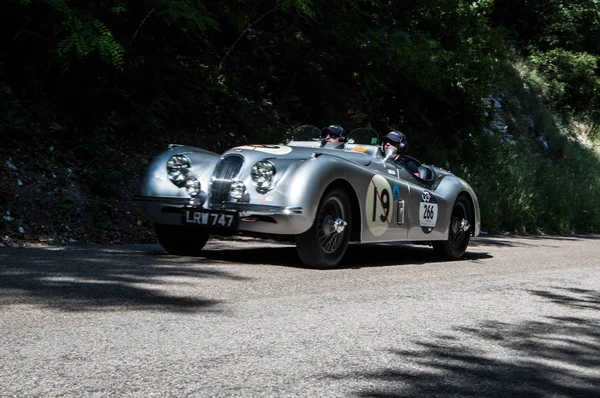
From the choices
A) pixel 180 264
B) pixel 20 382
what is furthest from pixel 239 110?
pixel 20 382

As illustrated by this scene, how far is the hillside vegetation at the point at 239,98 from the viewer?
10828 millimetres

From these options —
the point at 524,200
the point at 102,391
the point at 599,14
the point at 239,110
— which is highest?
the point at 599,14

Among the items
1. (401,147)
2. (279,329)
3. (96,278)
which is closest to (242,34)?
(401,147)

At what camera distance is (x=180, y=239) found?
8547mm

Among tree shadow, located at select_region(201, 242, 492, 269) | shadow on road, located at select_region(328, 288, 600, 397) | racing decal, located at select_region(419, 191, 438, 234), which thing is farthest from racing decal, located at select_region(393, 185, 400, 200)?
shadow on road, located at select_region(328, 288, 600, 397)

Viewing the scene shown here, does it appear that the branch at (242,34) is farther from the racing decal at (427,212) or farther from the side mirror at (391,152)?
the racing decal at (427,212)

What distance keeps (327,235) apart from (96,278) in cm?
234

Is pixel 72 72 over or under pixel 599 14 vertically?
under

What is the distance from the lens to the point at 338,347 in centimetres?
456

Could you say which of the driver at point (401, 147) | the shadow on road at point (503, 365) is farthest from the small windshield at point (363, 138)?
the shadow on road at point (503, 365)

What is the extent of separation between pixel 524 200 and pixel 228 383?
16.0 metres

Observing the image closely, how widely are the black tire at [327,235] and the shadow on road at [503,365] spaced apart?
97.2 inches

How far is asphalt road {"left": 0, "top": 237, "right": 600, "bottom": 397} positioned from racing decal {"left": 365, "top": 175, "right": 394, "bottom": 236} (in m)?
0.49

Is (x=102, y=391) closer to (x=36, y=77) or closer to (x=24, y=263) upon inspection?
(x=24, y=263)
